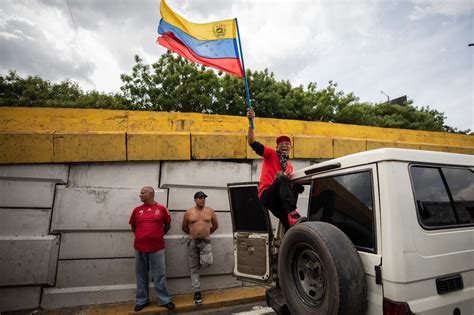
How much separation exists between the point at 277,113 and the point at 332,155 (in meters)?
9.15

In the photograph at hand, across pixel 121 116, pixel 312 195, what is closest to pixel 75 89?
pixel 121 116

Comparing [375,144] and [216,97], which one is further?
[216,97]

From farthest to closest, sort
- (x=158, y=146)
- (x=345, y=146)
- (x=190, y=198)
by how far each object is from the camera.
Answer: (x=345, y=146), (x=190, y=198), (x=158, y=146)

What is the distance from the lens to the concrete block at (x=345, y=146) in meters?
5.83

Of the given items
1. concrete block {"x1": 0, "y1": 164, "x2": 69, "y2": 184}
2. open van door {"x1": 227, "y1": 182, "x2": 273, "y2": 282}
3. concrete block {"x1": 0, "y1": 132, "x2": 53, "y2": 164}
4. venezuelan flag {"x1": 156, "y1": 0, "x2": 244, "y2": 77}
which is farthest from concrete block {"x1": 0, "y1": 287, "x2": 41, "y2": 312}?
venezuelan flag {"x1": 156, "y1": 0, "x2": 244, "y2": 77}

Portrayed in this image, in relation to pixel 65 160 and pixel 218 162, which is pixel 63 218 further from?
pixel 218 162

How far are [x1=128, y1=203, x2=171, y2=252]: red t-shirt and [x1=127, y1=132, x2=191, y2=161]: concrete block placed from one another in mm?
918

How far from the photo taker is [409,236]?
159cm

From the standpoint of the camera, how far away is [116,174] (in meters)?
4.47

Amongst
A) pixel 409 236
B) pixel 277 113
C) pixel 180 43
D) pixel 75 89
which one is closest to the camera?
pixel 409 236

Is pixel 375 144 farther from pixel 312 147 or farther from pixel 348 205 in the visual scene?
pixel 348 205

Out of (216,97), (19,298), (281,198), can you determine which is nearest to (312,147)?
(281,198)

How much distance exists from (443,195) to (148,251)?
3.79 meters

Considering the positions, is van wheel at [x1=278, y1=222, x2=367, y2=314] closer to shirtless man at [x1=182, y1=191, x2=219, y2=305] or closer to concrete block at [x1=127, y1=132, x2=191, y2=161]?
shirtless man at [x1=182, y1=191, x2=219, y2=305]
